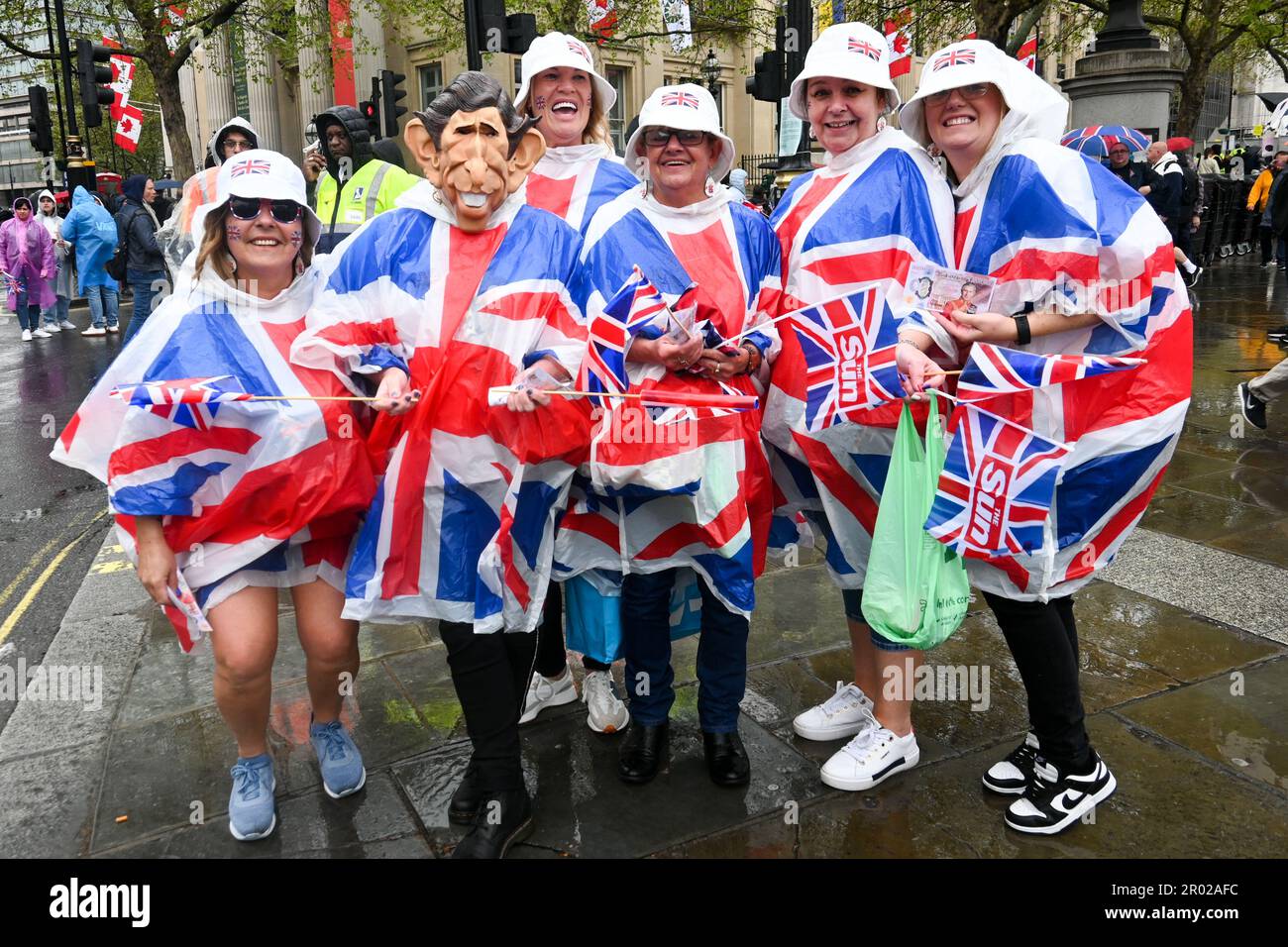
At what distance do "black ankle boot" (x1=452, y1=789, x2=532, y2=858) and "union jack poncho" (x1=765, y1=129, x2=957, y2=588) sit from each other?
1077mm

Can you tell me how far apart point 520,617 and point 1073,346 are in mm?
1511

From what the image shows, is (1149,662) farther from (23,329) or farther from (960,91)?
(23,329)

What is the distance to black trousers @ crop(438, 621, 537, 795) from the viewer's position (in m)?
2.60

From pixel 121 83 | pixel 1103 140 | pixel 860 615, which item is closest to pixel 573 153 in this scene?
pixel 860 615

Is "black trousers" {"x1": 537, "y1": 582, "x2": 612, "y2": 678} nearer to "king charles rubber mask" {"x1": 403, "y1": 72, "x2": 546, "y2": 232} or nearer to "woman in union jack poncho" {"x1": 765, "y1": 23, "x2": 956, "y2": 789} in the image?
"woman in union jack poncho" {"x1": 765, "y1": 23, "x2": 956, "y2": 789}

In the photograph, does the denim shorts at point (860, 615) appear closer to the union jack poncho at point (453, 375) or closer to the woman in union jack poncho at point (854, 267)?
the woman in union jack poncho at point (854, 267)

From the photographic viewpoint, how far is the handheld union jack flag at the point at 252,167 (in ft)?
8.45

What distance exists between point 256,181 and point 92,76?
18.4 metres

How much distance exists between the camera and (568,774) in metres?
2.97

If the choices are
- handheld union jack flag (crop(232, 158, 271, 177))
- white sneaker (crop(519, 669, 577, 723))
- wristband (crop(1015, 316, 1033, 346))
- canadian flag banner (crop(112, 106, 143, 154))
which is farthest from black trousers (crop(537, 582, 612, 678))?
canadian flag banner (crop(112, 106, 143, 154))

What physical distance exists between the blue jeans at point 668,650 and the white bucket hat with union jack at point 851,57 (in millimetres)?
1391

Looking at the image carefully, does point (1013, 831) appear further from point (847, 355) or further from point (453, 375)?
point (453, 375)

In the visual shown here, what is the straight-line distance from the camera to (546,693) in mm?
3391
